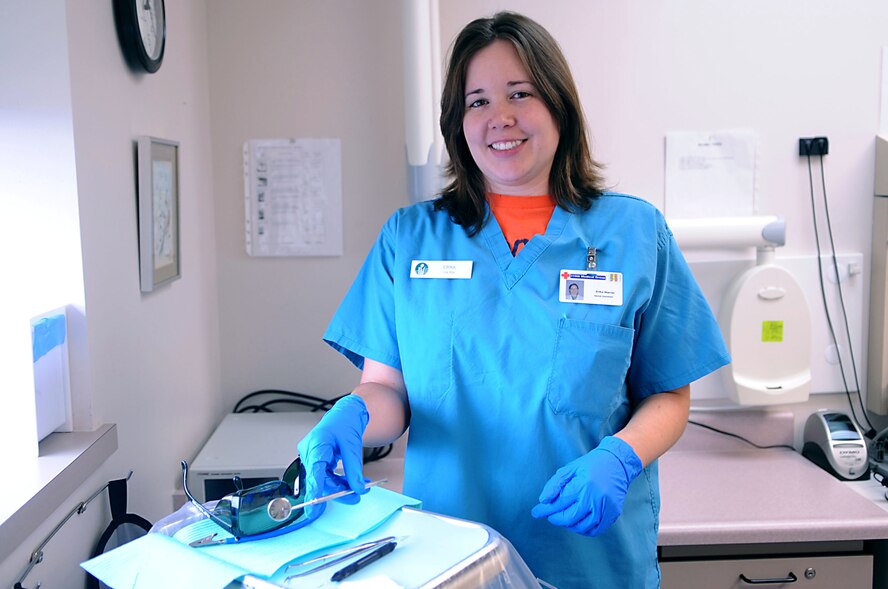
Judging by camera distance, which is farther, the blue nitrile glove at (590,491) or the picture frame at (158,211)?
the picture frame at (158,211)

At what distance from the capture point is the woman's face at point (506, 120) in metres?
1.30

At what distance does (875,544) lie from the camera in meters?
1.95

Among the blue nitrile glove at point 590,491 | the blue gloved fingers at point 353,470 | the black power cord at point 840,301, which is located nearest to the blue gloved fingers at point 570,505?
the blue nitrile glove at point 590,491

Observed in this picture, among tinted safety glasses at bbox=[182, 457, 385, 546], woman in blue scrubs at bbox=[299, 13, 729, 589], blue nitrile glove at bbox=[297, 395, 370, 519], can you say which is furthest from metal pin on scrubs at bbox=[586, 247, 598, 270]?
tinted safety glasses at bbox=[182, 457, 385, 546]

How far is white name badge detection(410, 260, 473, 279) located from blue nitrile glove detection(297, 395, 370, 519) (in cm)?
28

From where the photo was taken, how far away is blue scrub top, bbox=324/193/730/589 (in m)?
1.26

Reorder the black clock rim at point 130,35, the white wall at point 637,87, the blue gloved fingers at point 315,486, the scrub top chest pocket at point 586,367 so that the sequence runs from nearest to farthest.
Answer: the blue gloved fingers at point 315,486
the scrub top chest pocket at point 586,367
the black clock rim at point 130,35
the white wall at point 637,87

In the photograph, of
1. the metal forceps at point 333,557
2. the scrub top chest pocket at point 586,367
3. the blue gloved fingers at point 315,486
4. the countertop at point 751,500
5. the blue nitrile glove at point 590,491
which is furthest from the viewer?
the countertop at point 751,500

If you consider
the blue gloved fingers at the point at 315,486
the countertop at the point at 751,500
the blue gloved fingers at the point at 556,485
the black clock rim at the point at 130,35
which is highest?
the black clock rim at the point at 130,35

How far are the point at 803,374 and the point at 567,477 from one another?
137cm

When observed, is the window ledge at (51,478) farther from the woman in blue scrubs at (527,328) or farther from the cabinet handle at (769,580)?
the cabinet handle at (769,580)

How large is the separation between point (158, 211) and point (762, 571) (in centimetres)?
151

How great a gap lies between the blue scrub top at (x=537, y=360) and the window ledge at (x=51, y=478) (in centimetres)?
41

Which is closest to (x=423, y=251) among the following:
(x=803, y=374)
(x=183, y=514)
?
(x=183, y=514)
